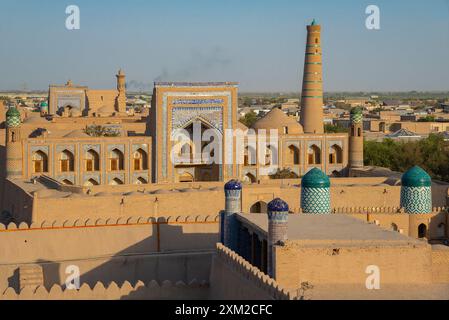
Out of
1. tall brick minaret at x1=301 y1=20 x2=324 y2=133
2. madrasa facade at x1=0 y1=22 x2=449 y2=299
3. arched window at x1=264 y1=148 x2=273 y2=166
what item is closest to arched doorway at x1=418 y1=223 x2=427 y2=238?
madrasa facade at x1=0 y1=22 x2=449 y2=299

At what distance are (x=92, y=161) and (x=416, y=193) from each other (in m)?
13.7

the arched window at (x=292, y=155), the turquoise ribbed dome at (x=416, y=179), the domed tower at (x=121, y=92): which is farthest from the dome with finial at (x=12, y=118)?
the domed tower at (x=121, y=92)

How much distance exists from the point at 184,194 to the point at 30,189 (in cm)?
410

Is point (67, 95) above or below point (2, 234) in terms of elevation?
above

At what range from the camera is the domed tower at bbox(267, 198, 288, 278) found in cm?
1259

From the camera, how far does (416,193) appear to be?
19.2 metres

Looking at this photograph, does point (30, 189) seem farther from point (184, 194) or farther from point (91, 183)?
point (91, 183)

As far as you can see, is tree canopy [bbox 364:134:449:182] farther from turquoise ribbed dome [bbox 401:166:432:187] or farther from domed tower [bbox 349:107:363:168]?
turquoise ribbed dome [bbox 401:166:432:187]

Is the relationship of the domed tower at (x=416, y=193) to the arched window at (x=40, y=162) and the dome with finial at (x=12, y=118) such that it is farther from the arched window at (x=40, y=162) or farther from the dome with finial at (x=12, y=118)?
the arched window at (x=40, y=162)

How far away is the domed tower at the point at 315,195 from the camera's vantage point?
1738cm

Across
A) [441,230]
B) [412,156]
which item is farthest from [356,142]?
[441,230]

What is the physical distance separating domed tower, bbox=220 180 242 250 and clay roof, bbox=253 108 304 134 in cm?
1827
